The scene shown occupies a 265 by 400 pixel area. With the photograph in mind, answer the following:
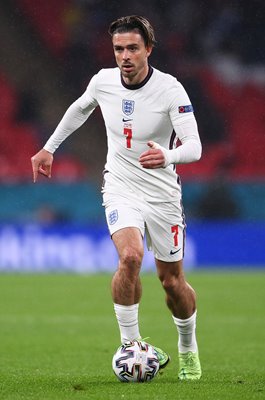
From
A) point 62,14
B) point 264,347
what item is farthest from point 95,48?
point 264,347

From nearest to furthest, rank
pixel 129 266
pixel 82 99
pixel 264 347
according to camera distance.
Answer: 1. pixel 129 266
2. pixel 82 99
3. pixel 264 347

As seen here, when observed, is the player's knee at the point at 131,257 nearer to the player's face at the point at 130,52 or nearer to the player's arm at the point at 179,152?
the player's arm at the point at 179,152

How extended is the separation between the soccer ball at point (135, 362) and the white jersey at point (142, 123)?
1.00 meters

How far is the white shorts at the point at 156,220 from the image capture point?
662cm

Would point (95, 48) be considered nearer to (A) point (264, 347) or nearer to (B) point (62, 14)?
(B) point (62, 14)

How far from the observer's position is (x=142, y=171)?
22.0 feet

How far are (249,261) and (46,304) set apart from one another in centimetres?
644

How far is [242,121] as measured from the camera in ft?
77.7

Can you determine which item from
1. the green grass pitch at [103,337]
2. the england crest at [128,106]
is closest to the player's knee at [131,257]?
the green grass pitch at [103,337]

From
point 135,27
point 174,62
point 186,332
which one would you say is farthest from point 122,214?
point 174,62

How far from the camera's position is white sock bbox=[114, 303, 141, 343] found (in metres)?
6.43

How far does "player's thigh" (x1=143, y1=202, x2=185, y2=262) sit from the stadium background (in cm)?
1244

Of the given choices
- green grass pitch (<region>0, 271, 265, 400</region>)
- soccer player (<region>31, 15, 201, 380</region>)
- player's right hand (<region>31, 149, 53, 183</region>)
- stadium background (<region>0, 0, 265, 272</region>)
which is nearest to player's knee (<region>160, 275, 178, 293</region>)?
soccer player (<region>31, 15, 201, 380</region>)

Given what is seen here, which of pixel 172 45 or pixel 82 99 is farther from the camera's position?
pixel 172 45
